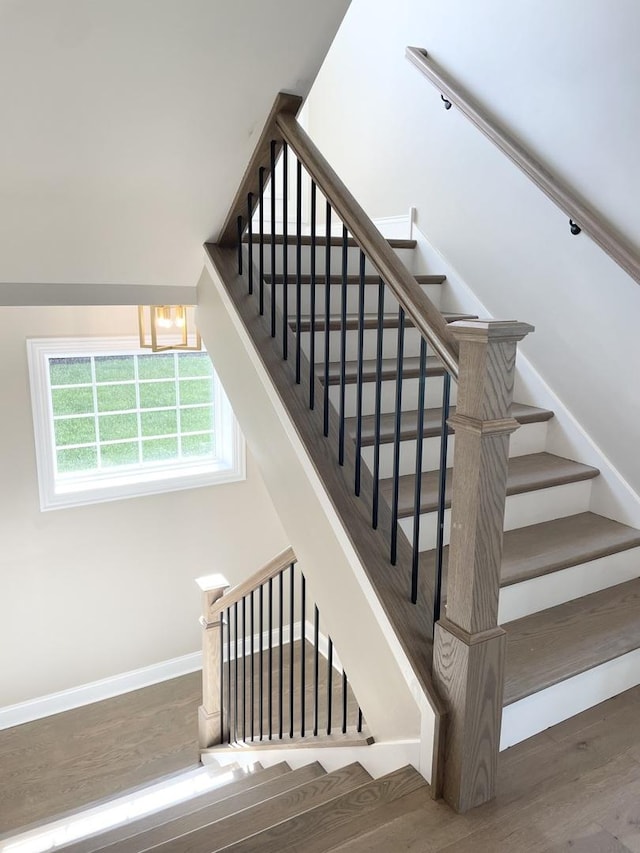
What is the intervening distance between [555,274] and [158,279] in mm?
1603

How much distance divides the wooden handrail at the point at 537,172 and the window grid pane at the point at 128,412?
2.44m

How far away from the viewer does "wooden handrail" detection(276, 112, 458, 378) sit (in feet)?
4.98

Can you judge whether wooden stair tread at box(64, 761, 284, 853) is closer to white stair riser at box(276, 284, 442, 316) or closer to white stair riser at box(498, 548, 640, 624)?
white stair riser at box(498, 548, 640, 624)

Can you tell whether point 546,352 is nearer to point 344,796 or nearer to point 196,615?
point 344,796

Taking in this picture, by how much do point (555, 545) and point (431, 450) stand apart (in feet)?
1.78

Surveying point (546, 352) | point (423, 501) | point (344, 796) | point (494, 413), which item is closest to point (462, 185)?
point (546, 352)

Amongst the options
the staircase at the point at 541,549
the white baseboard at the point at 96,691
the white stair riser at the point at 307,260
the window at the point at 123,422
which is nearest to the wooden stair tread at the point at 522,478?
the staircase at the point at 541,549

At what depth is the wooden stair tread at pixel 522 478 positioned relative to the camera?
83.6 inches

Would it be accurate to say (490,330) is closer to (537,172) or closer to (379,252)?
(379,252)

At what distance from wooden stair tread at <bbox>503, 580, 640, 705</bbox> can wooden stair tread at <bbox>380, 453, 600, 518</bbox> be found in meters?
0.43

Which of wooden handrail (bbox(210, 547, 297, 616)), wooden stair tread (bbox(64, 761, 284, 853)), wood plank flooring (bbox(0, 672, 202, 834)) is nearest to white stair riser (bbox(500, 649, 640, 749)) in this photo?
wooden handrail (bbox(210, 547, 297, 616))

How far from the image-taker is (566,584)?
221 cm

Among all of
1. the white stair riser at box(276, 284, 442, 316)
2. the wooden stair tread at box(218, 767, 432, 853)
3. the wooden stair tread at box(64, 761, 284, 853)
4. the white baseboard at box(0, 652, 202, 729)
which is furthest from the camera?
the white baseboard at box(0, 652, 202, 729)

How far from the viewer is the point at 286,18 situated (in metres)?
1.84
